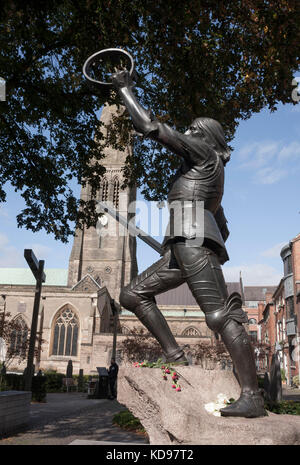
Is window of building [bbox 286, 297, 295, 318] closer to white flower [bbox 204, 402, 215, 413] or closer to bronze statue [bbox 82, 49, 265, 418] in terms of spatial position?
bronze statue [bbox 82, 49, 265, 418]

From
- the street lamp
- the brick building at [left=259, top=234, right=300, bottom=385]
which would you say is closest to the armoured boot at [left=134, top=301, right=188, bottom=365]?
the street lamp

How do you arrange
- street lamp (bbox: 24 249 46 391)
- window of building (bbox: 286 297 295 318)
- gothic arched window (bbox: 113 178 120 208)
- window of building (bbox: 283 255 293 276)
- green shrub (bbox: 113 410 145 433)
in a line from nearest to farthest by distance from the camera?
green shrub (bbox: 113 410 145 433) < street lamp (bbox: 24 249 46 391) < window of building (bbox: 286 297 295 318) < window of building (bbox: 283 255 293 276) < gothic arched window (bbox: 113 178 120 208)

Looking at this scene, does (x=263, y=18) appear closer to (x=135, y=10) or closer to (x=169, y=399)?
(x=135, y=10)

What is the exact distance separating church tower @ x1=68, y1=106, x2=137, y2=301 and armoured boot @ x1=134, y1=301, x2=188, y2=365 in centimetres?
5557

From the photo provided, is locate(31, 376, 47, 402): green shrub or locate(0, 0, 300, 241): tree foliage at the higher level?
locate(0, 0, 300, 241): tree foliage

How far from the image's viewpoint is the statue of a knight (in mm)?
3225

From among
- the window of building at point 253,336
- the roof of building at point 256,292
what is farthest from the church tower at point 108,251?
the roof of building at point 256,292

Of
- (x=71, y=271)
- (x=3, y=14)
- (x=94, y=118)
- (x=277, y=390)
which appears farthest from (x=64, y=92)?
(x=71, y=271)

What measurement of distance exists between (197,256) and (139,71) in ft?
23.8

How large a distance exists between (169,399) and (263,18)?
5720 millimetres

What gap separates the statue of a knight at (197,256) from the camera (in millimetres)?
3225

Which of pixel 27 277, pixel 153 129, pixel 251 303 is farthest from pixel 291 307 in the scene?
pixel 251 303

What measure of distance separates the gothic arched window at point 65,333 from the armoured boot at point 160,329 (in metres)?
45.2

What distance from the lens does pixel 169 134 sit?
3.42 meters
